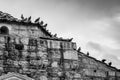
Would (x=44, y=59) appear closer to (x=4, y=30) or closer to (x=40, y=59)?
(x=40, y=59)

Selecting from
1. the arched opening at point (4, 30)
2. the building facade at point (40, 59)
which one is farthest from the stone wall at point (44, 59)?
the arched opening at point (4, 30)

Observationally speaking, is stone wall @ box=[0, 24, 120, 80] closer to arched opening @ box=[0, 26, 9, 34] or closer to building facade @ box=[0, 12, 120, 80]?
building facade @ box=[0, 12, 120, 80]

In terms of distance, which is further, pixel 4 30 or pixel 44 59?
pixel 4 30

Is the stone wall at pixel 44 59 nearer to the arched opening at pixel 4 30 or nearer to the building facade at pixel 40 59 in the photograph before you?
the building facade at pixel 40 59

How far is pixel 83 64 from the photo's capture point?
1059cm

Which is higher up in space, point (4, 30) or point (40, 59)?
point (4, 30)

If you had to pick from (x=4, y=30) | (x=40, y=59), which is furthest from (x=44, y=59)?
(x=4, y=30)

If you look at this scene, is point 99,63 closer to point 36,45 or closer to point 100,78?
point 100,78

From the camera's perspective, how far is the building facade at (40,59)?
9257mm

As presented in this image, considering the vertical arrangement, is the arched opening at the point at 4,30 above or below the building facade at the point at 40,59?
above

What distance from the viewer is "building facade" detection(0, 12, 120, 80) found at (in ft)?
30.4

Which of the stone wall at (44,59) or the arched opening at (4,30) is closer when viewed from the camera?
the stone wall at (44,59)

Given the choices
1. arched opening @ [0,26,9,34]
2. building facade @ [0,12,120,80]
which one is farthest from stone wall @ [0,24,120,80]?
arched opening @ [0,26,9,34]

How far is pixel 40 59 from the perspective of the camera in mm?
9617
